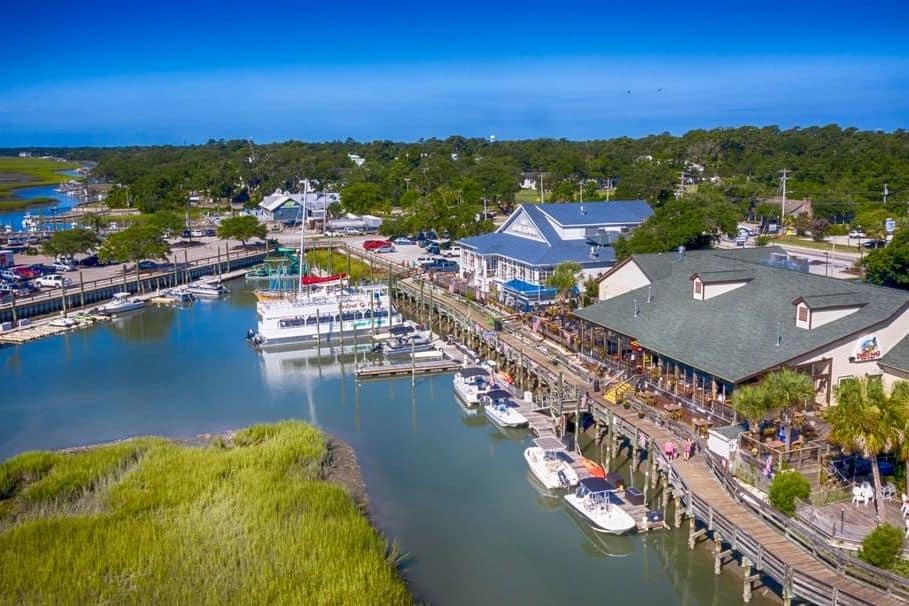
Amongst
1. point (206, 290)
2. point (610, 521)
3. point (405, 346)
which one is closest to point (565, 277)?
point (405, 346)

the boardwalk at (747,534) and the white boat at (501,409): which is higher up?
the boardwalk at (747,534)

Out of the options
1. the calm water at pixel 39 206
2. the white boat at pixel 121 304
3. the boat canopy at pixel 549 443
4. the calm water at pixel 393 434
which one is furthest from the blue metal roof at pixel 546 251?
A: the calm water at pixel 39 206

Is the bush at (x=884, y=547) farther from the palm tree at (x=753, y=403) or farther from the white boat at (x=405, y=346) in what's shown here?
the white boat at (x=405, y=346)

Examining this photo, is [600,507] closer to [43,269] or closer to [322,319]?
[322,319]

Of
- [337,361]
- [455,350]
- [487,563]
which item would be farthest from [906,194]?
[487,563]

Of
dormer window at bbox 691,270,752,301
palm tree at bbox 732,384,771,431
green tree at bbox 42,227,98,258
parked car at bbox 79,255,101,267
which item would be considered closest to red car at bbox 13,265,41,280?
green tree at bbox 42,227,98,258

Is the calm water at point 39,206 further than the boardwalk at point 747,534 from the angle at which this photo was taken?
Yes

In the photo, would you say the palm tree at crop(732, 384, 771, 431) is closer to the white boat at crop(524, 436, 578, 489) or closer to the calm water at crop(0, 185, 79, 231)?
the white boat at crop(524, 436, 578, 489)
